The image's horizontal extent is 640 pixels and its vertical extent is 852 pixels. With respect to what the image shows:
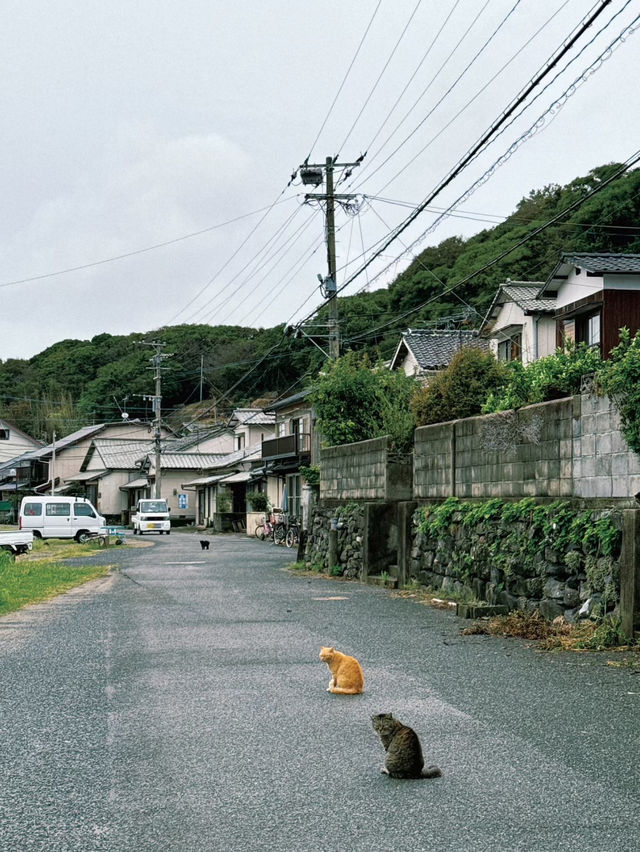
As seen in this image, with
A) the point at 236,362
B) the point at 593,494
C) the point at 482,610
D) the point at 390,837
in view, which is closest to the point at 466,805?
the point at 390,837

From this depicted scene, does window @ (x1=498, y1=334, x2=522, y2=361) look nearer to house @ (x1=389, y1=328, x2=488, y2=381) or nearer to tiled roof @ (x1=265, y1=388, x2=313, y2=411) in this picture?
house @ (x1=389, y1=328, x2=488, y2=381)

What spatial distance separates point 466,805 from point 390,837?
0.57 m

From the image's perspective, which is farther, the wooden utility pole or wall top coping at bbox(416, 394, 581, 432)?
the wooden utility pole

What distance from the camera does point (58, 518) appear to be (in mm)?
36406

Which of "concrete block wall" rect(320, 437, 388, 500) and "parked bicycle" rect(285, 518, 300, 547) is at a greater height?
"concrete block wall" rect(320, 437, 388, 500)

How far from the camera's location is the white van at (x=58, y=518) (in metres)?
36.1

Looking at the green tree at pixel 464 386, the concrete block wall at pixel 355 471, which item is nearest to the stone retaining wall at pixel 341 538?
the concrete block wall at pixel 355 471

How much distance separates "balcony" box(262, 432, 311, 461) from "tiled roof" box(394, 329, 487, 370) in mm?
8736

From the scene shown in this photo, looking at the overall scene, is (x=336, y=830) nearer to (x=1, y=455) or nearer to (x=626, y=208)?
(x=626, y=208)

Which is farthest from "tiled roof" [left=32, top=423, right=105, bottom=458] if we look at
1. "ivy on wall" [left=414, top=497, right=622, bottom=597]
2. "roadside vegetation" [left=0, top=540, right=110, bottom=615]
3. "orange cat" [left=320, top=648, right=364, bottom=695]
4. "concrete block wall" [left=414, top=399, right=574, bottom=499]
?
"orange cat" [left=320, top=648, right=364, bottom=695]

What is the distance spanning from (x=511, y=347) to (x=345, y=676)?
24432 mm

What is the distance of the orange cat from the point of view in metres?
6.82

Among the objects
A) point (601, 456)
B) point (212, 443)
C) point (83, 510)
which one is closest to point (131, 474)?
point (212, 443)

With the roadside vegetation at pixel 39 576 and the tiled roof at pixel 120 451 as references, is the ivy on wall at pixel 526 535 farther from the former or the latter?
the tiled roof at pixel 120 451
